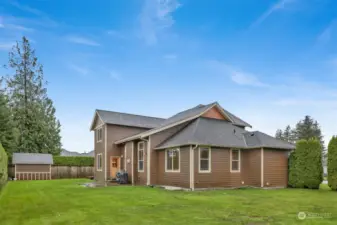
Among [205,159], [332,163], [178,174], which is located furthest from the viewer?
[178,174]

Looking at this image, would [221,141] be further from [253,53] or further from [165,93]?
[165,93]

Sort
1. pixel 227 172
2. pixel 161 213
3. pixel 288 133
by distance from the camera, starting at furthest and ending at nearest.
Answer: pixel 288 133
pixel 227 172
pixel 161 213

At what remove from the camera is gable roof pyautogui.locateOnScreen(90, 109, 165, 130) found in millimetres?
22925

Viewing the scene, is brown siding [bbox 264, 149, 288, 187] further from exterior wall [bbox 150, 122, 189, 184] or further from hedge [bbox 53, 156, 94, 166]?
hedge [bbox 53, 156, 94, 166]

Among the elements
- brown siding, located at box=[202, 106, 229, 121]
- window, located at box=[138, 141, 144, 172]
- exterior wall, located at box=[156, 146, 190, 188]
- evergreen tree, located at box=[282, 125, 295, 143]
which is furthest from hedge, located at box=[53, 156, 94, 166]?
evergreen tree, located at box=[282, 125, 295, 143]

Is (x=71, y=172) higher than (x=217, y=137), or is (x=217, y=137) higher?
(x=217, y=137)

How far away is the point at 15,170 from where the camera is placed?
2708 centimetres

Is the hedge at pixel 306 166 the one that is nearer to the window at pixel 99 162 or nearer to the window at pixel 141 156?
the window at pixel 141 156

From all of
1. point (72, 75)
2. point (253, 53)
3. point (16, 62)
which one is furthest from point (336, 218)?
point (16, 62)

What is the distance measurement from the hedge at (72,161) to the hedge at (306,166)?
70.1 feet

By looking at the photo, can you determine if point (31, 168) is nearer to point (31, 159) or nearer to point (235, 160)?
point (31, 159)

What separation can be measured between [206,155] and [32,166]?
19.9 meters

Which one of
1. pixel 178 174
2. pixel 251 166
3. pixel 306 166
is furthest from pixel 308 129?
pixel 178 174

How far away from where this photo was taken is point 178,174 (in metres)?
15.7
